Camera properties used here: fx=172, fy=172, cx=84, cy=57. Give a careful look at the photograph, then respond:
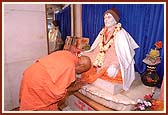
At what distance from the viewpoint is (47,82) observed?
4.99 feet

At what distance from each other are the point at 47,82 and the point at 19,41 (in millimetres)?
909

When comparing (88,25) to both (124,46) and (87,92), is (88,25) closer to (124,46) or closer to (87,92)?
(124,46)

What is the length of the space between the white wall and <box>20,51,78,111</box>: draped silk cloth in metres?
0.67

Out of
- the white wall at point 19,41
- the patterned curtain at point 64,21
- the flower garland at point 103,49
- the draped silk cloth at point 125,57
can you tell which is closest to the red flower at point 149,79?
the draped silk cloth at point 125,57

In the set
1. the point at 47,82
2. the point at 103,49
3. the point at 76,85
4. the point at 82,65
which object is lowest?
the point at 76,85

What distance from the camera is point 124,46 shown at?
1850 millimetres

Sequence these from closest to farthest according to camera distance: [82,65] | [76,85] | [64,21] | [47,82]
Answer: [47,82]
[82,65]
[76,85]
[64,21]

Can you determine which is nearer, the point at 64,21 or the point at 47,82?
the point at 47,82

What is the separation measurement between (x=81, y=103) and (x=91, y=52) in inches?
27.4

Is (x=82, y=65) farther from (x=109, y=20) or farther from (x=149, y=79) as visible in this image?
(x=149, y=79)

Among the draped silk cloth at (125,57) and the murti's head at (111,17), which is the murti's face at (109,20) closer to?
the murti's head at (111,17)

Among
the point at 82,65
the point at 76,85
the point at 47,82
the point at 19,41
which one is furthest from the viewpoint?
the point at 19,41

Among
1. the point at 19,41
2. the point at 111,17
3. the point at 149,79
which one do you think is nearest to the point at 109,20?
the point at 111,17

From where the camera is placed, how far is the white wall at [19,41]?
208 cm
